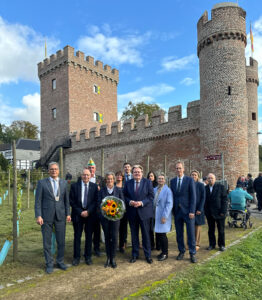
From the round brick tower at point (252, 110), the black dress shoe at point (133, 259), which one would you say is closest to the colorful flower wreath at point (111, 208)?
the black dress shoe at point (133, 259)

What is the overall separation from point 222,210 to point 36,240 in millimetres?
4583

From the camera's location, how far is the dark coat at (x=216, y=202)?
589 centimetres

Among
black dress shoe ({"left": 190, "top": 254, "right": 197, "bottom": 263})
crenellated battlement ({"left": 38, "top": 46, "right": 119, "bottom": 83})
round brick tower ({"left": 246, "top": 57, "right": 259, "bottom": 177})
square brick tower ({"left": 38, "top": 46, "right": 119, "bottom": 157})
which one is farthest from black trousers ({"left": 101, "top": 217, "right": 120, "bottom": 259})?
crenellated battlement ({"left": 38, "top": 46, "right": 119, "bottom": 83})

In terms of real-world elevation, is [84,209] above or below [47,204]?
below

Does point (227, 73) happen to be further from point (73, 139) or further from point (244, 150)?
point (73, 139)

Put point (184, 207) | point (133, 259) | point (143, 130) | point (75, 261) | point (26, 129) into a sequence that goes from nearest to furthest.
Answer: point (75, 261)
point (133, 259)
point (184, 207)
point (143, 130)
point (26, 129)

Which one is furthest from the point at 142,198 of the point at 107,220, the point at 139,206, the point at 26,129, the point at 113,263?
the point at 26,129

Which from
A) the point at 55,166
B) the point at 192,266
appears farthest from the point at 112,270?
the point at 55,166

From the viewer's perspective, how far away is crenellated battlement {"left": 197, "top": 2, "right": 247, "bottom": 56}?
14984 millimetres

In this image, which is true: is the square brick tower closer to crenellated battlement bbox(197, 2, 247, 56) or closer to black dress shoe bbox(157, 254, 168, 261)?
crenellated battlement bbox(197, 2, 247, 56)

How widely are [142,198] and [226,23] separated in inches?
540

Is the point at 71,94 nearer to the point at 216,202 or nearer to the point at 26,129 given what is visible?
the point at 216,202

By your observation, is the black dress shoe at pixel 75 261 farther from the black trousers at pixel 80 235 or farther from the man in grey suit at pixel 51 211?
the man in grey suit at pixel 51 211

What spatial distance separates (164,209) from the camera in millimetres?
5246
